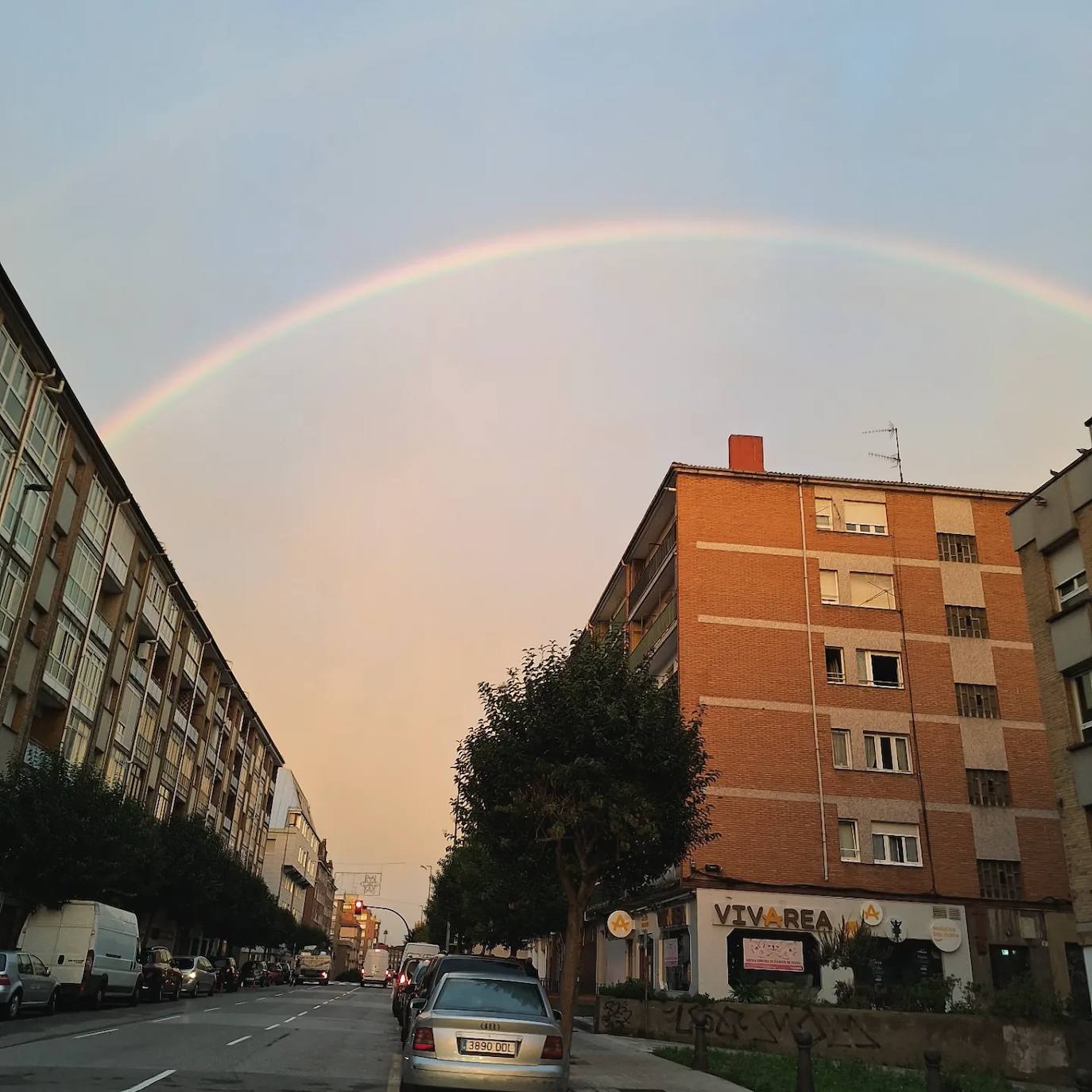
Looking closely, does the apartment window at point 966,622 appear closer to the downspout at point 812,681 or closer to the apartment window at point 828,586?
the apartment window at point 828,586

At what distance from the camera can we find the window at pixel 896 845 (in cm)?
3167

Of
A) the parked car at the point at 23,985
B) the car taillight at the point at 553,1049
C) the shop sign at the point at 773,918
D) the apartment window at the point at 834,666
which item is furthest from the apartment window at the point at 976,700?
the parked car at the point at 23,985

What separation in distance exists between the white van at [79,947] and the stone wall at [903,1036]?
16.2 m

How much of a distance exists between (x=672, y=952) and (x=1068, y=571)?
18779mm

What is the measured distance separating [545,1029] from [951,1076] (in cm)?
820

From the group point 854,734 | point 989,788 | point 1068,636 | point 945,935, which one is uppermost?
point 854,734

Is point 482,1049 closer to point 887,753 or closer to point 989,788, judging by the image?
point 887,753

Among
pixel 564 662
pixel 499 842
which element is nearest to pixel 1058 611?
pixel 564 662

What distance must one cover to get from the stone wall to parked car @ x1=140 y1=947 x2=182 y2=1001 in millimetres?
20750

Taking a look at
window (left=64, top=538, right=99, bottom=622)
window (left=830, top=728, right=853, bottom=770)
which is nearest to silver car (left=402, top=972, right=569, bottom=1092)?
window (left=830, top=728, right=853, bottom=770)

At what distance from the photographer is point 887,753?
3344cm

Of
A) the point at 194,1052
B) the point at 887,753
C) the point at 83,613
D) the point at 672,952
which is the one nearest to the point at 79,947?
the point at 194,1052

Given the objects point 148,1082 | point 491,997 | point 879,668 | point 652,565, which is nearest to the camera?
point 491,997

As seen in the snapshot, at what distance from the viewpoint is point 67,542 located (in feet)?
117
